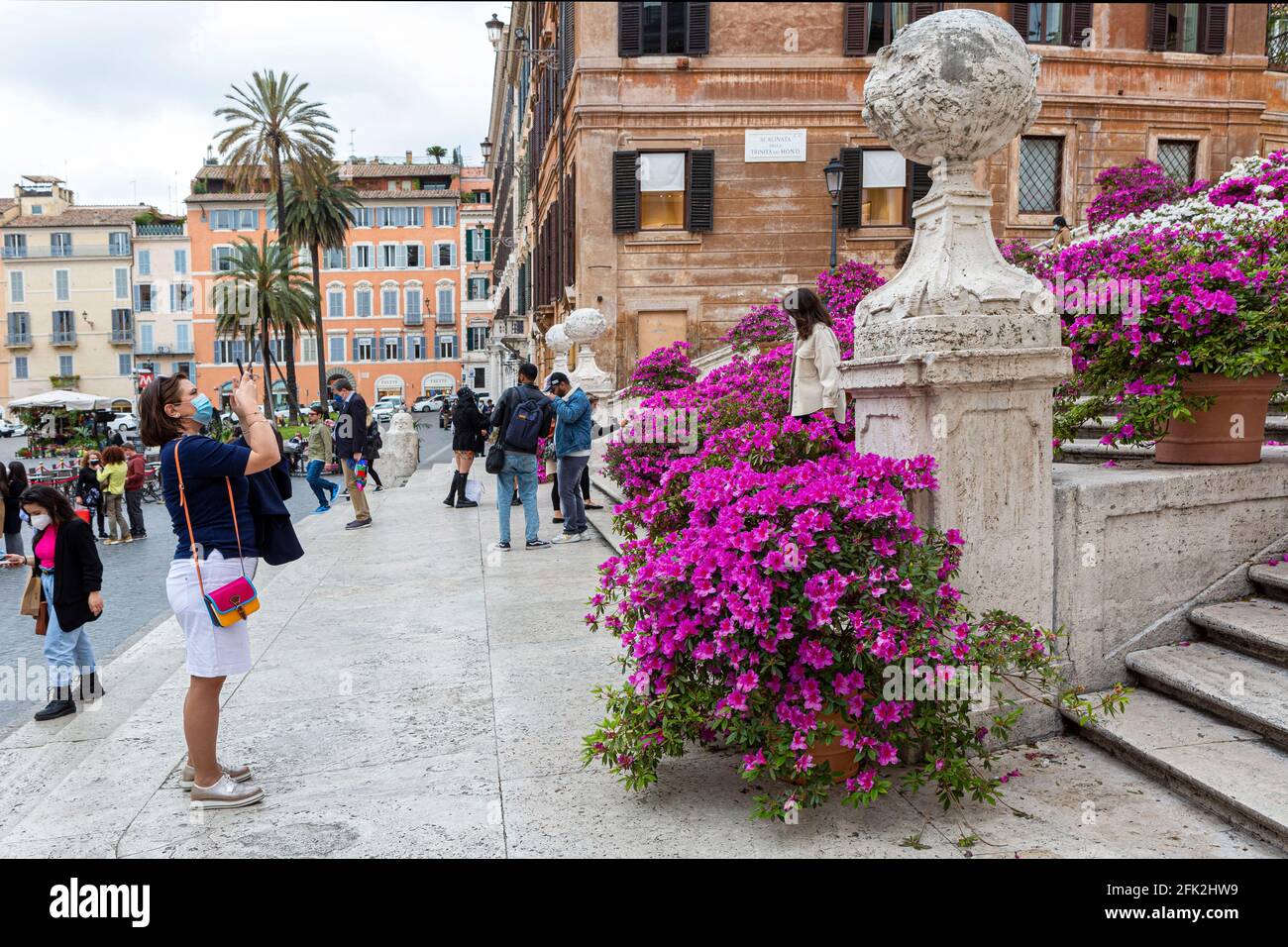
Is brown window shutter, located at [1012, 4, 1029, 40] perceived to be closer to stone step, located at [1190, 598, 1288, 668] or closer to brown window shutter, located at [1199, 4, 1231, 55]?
brown window shutter, located at [1199, 4, 1231, 55]

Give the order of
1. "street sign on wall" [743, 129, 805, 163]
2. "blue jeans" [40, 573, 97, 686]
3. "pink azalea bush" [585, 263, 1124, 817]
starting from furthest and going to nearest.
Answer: "street sign on wall" [743, 129, 805, 163]
"blue jeans" [40, 573, 97, 686]
"pink azalea bush" [585, 263, 1124, 817]

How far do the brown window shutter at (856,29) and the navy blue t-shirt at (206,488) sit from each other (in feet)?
68.2

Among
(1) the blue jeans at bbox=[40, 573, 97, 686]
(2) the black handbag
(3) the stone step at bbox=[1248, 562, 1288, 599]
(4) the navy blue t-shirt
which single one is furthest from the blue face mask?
(2) the black handbag

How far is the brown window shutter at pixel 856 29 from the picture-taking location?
21.5m

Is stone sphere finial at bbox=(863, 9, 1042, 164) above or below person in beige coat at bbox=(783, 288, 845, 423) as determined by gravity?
above

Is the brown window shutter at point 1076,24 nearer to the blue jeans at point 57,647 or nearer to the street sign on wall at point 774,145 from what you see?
the street sign on wall at point 774,145

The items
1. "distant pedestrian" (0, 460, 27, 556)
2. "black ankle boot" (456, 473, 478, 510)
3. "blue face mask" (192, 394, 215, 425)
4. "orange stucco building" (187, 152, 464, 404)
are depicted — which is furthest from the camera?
"orange stucco building" (187, 152, 464, 404)

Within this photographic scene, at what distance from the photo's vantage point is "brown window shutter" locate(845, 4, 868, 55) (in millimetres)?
21500

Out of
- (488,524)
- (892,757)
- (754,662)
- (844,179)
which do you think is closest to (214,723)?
(754,662)

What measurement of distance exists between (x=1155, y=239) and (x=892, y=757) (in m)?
3.09

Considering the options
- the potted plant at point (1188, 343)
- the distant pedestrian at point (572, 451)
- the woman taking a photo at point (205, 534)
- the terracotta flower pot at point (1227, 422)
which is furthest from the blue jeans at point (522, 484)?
the terracotta flower pot at point (1227, 422)

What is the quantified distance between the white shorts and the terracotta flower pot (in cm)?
396

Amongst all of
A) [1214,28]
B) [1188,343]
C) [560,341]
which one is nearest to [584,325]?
[560,341]

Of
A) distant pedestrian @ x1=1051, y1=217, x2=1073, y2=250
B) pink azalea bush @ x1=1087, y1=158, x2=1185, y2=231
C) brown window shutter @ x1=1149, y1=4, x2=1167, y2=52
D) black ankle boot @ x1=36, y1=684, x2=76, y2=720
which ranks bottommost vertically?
black ankle boot @ x1=36, y1=684, x2=76, y2=720
